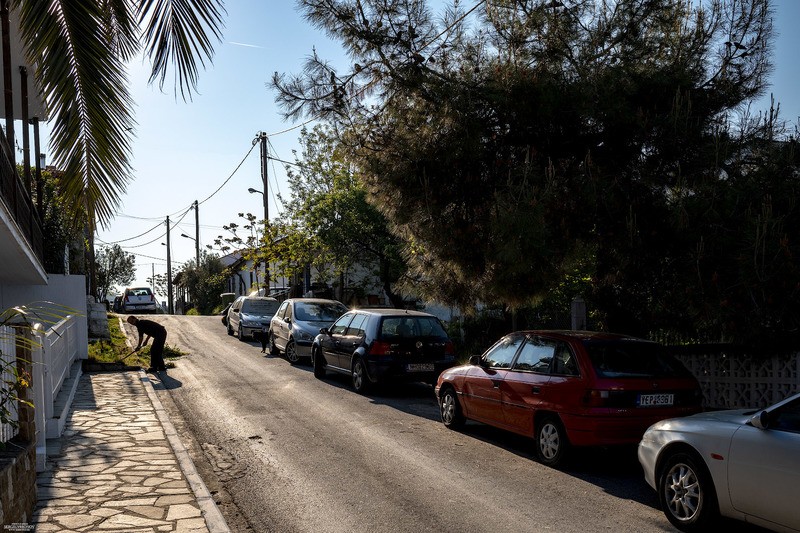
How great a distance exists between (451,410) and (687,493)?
464 cm

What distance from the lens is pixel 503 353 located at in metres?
9.39

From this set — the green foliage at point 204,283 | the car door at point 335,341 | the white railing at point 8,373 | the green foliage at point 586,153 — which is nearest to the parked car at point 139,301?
the green foliage at point 204,283

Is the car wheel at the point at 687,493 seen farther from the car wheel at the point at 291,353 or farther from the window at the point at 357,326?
the car wheel at the point at 291,353

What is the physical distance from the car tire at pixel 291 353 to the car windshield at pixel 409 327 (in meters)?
5.37

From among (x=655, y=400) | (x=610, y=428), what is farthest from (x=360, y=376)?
(x=655, y=400)

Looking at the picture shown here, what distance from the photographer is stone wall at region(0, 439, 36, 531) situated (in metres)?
5.01

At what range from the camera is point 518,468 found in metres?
8.02

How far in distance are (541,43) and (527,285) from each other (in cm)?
358

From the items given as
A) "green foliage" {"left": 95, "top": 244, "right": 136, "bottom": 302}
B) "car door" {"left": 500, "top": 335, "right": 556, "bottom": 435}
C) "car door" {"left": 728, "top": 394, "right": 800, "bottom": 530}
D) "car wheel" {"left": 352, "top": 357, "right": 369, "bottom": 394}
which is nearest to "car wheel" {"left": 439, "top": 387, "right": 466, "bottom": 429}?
"car door" {"left": 500, "top": 335, "right": 556, "bottom": 435}

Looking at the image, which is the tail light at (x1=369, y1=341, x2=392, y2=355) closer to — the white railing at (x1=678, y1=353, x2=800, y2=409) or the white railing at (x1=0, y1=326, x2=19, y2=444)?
the white railing at (x1=678, y1=353, x2=800, y2=409)

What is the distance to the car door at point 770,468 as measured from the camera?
503 centimetres

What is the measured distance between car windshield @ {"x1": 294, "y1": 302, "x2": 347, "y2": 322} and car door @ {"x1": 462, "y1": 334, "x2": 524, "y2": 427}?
9.61m

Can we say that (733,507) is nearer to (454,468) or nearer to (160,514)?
(454,468)

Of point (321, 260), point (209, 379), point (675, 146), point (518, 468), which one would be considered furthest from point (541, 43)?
point (321, 260)
